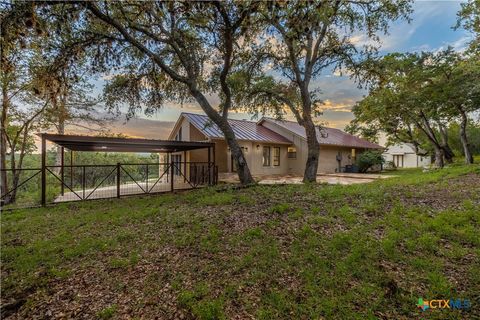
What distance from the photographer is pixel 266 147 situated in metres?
17.0

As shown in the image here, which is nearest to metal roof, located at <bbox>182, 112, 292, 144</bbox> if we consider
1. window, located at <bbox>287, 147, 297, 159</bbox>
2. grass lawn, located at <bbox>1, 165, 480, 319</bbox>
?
window, located at <bbox>287, 147, 297, 159</bbox>

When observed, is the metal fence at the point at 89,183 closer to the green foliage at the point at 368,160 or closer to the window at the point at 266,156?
the window at the point at 266,156

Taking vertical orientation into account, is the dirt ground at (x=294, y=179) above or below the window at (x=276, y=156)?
below

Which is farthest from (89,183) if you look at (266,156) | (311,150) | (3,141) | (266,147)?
(311,150)

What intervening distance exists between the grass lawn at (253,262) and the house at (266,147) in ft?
29.2

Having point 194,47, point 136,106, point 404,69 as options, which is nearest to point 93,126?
point 136,106

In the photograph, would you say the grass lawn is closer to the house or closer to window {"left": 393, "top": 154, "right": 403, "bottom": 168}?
the house

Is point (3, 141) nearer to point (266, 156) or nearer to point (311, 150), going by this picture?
point (311, 150)

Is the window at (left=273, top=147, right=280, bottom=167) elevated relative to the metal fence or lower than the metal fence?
elevated

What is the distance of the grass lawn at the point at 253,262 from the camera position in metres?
2.78

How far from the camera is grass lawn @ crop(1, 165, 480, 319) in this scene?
109 inches

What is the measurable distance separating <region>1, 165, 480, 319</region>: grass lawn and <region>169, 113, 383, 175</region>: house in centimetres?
891

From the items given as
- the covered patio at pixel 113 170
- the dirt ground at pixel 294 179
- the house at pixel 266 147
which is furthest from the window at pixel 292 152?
the covered patio at pixel 113 170

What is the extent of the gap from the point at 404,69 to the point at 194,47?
12542mm
